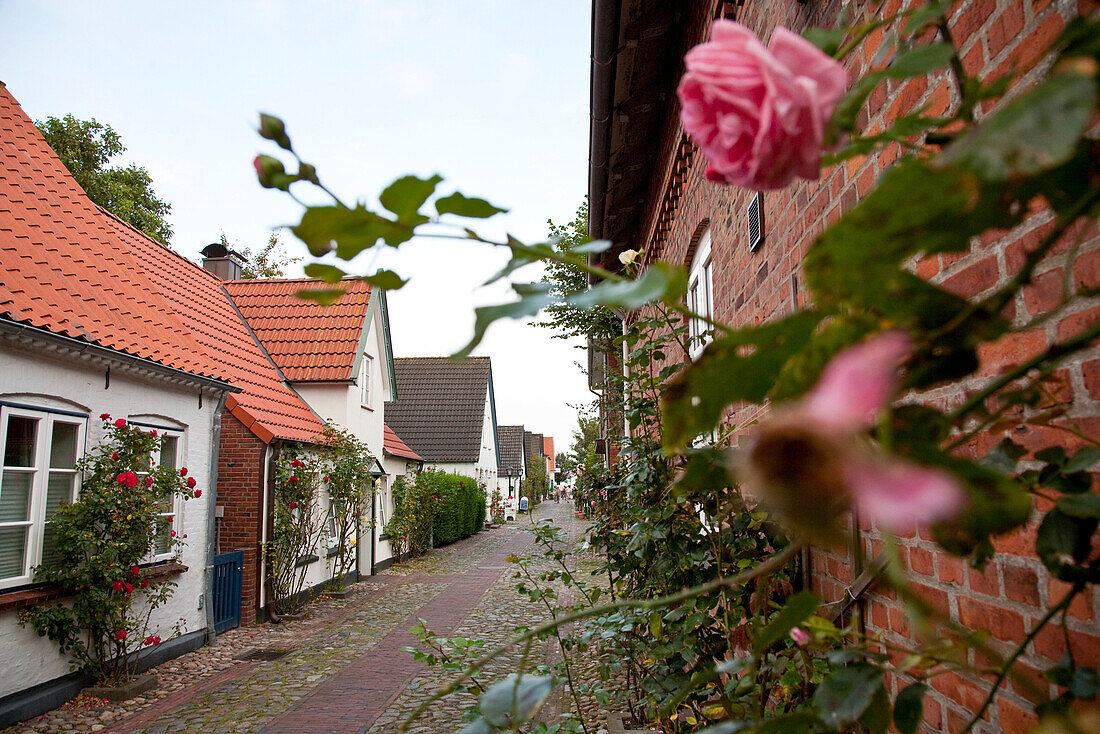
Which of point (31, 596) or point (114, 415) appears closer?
point (31, 596)

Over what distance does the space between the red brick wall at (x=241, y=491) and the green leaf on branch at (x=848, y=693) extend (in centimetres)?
994

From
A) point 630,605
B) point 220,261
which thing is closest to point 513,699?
point 630,605

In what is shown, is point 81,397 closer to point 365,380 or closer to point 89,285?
point 89,285

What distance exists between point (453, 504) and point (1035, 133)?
830 inches

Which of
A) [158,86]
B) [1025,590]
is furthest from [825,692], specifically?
[158,86]

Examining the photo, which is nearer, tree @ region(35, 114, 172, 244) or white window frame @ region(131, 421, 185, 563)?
white window frame @ region(131, 421, 185, 563)

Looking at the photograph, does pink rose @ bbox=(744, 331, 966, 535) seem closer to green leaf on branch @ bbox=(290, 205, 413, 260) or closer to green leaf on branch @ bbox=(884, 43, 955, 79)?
green leaf on branch @ bbox=(884, 43, 955, 79)

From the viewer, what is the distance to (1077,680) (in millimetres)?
573

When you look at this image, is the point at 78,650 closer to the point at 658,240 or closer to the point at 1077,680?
the point at 658,240

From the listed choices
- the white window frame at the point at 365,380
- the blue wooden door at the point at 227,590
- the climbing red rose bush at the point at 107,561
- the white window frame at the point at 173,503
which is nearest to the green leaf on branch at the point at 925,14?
the climbing red rose bush at the point at 107,561

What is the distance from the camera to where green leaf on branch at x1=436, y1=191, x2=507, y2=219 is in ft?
2.28

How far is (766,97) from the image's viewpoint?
18.3 inches

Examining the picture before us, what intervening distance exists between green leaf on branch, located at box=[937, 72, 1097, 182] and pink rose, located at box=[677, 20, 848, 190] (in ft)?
0.43

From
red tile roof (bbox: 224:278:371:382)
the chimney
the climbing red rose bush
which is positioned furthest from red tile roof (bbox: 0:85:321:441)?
the chimney
